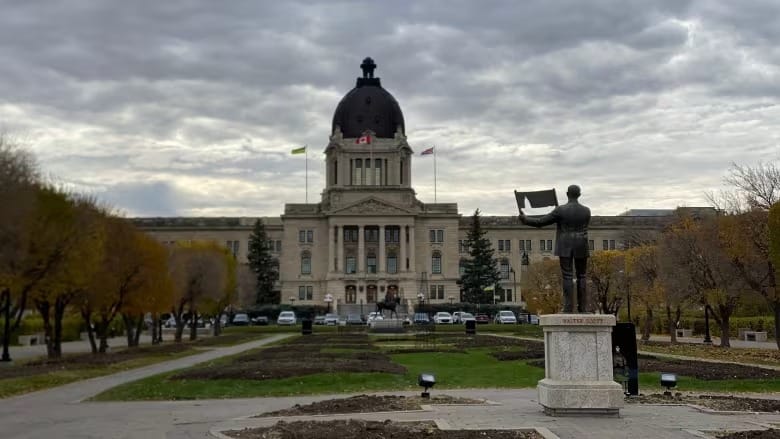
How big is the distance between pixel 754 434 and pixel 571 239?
510 cm

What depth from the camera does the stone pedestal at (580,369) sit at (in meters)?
15.5

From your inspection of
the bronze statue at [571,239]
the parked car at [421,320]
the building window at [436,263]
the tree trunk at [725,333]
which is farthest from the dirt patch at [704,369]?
the building window at [436,263]

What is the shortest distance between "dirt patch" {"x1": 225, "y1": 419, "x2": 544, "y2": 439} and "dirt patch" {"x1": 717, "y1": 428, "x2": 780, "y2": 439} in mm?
2909

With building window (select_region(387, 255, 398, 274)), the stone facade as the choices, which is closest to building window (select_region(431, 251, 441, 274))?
the stone facade

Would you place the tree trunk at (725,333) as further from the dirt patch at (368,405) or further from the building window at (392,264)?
the building window at (392,264)

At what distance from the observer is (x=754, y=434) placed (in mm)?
13094

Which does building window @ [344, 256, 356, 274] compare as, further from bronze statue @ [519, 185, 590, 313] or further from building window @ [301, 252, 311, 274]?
bronze statue @ [519, 185, 590, 313]

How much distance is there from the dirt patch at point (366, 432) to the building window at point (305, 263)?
122804 millimetres

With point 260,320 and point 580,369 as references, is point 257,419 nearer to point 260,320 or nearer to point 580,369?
point 580,369

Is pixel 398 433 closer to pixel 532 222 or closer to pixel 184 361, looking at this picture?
pixel 532 222

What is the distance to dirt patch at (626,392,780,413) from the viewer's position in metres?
17.0

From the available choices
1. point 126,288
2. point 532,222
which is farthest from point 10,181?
point 532,222

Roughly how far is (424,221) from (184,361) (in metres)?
101

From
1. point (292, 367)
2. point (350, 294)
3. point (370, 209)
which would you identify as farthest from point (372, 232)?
point (292, 367)
